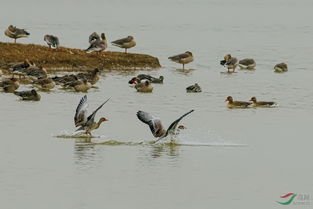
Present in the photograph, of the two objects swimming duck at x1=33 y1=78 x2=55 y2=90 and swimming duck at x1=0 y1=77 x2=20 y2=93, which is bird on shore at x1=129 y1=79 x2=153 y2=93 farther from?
swimming duck at x1=0 y1=77 x2=20 y2=93

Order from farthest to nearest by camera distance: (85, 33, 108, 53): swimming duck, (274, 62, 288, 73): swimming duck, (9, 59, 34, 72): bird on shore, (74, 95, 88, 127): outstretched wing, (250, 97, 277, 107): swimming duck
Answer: (274, 62, 288, 73): swimming duck, (85, 33, 108, 53): swimming duck, (9, 59, 34, 72): bird on shore, (250, 97, 277, 107): swimming duck, (74, 95, 88, 127): outstretched wing

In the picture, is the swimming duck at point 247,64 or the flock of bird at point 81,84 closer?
the flock of bird at point 81,84

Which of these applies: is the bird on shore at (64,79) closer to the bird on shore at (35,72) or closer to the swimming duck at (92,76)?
the bird on shore at (35,72)

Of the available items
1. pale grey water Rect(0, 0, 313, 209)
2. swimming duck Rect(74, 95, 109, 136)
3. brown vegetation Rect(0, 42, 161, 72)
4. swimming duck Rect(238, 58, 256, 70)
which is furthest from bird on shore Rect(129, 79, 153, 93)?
swimming duck Rect(238, 58, 256, 70)

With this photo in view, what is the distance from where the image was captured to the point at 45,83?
131 ft

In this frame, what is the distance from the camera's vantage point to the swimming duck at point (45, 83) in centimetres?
3991

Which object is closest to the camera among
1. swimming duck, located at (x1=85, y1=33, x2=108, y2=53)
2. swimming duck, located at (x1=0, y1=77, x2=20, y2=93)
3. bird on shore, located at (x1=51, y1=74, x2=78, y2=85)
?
swimming duck, located at (x1=0, y1=77, x2=20, y2=93)

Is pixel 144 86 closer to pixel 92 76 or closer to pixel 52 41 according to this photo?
pixel 92 76

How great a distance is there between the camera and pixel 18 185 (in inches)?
899

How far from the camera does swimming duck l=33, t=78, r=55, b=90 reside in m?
39.9

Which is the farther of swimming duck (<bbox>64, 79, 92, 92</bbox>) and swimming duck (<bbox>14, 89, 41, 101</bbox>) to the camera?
swimming duck (<bbox>64, 79, 92, 92</bbox>)

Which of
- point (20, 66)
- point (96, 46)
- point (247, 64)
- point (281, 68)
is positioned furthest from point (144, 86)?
point (247, 64)

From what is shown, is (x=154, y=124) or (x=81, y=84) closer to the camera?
(x=154, y=124)

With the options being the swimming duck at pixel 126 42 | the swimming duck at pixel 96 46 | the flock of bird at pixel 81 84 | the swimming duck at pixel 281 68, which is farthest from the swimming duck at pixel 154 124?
the swimming duck at pixel 126 42
